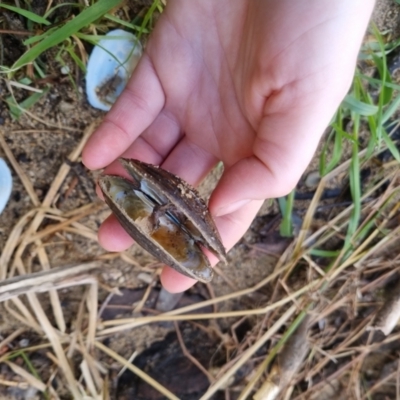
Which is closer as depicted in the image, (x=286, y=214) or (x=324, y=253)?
(x=286, y=214)

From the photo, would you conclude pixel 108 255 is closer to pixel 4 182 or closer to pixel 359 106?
pixel 4 182

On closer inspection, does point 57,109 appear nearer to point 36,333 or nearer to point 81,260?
point 81,260

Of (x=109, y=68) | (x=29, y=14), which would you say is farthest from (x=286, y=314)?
(x=29, y=14)

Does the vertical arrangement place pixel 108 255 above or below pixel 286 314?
above

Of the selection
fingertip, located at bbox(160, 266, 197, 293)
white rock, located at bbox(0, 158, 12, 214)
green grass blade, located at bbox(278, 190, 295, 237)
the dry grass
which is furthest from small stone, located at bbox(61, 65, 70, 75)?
green grass blade, located at bbox(278, 190, 295, 237)

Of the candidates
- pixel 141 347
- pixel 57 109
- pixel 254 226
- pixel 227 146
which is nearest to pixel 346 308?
pixel 254 226

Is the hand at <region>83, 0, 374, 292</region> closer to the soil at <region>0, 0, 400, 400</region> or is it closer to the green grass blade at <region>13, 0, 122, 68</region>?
the green grass blade at <region>13, 0, 122, 68</region>

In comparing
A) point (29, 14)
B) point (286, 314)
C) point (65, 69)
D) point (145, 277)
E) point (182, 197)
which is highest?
point (29, 14)
